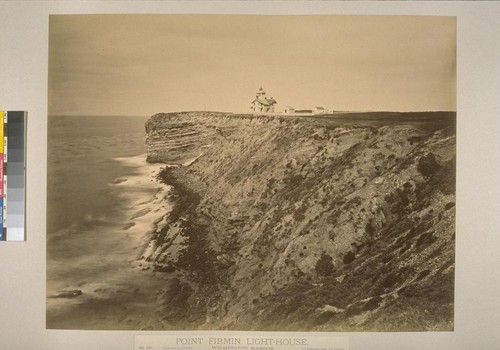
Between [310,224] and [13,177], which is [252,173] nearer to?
[310,224]

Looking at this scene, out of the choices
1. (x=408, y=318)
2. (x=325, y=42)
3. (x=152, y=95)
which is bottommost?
(x=408, y=318)

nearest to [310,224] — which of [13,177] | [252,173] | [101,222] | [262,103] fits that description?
[252,173]

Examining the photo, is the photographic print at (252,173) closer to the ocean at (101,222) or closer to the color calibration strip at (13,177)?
the ocean at (101,222)

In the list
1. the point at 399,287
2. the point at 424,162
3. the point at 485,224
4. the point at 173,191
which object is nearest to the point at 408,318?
the point at 399,287

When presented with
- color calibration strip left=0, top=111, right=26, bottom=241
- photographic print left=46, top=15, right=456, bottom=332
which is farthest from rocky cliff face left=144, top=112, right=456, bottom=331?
color calibration strip left=0, top=111, right=26, bottom=241

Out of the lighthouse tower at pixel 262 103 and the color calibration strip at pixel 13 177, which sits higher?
the lighthouse tower at pixel 262 103

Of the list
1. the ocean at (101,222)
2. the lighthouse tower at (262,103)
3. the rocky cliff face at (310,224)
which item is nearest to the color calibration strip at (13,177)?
the ocean at (101,222)

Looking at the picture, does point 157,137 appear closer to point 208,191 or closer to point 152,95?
point 152,95
